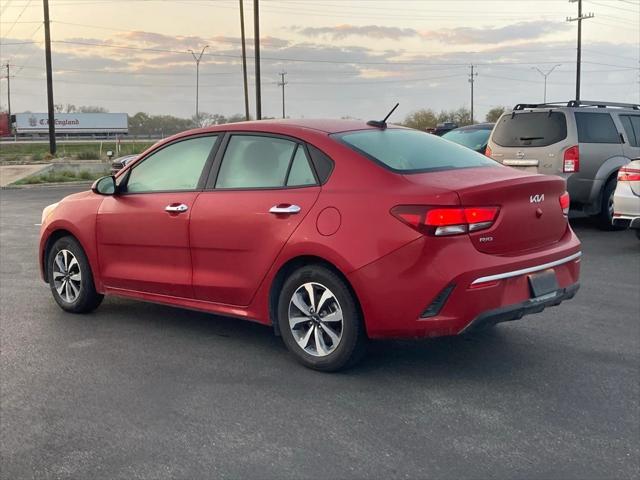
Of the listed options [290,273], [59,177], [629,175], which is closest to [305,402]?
[290,273]

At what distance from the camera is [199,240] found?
5.41 meters

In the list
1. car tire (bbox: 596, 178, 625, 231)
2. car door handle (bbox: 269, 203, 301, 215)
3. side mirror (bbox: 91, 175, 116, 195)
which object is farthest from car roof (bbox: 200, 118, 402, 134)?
car tire (bbox: 596, 178, 625, 231)

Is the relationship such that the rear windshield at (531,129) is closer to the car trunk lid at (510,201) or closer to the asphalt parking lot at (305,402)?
the asphalt parking lot at (305,402)

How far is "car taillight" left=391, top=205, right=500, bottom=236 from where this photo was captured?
4340 millimetres

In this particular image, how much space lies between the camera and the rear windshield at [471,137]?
15594 mm

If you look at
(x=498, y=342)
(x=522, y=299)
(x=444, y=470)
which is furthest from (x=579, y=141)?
(x=444, y=470)

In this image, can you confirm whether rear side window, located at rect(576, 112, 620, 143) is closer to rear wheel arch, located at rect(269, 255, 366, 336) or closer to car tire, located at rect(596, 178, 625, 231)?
car tire, located at rect(596, 178, 625, 231)

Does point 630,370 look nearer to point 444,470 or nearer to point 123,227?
point 444,470

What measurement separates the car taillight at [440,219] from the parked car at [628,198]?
5.75 metres

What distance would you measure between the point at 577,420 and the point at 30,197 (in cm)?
1888

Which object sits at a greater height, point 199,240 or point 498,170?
point 498,170

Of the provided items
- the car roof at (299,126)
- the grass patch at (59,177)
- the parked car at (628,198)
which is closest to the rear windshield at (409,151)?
the car roof at (299,126)

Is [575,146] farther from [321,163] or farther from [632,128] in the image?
[321,163]

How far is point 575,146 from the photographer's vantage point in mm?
11211
